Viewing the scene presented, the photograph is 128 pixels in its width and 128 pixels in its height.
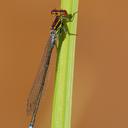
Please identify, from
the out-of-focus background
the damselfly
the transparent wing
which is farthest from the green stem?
the out-of-focus background

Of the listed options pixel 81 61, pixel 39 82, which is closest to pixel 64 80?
pixel 39 82

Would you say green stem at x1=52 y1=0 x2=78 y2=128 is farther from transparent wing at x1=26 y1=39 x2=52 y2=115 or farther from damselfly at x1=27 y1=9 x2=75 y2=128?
transparent wing at x1=26 y1=39 x2=52 y2=115

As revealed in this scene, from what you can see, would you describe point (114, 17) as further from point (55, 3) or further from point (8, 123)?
point (8, 123)

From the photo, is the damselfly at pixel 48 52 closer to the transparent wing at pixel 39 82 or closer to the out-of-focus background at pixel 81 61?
the transparent wing at pixel 39 82

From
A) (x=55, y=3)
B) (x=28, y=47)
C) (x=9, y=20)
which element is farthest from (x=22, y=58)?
(x=55, y=3)

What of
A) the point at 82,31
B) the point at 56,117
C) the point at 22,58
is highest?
the point at 82,31

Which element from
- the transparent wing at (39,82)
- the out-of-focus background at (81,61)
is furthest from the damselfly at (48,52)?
the out-of-focus background at (81,61)
